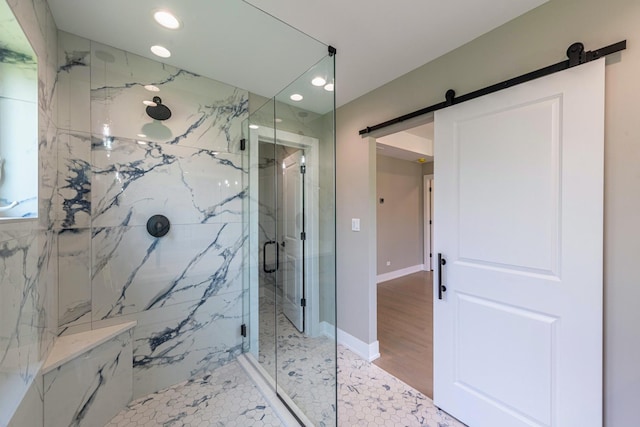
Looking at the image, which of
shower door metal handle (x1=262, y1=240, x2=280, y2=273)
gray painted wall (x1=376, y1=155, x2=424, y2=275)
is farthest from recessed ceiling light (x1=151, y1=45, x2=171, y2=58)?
gray painted wall (x1=376, y1=155, x2=424, y2=275)

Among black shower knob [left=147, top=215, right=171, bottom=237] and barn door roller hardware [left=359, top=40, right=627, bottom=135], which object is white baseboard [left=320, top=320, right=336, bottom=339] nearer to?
black shower knob [left=147, top=215, right=171, bottom=237]

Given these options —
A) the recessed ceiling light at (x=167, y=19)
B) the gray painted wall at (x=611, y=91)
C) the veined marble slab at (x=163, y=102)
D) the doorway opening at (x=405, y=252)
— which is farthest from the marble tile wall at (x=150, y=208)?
the gray painted wall at (x=611, y=91)

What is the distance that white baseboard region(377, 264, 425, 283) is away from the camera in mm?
4910

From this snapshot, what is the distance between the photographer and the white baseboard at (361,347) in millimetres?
2360

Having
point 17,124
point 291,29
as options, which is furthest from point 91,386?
point 291,29

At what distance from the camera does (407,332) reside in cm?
286

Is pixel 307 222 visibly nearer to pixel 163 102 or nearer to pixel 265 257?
pixel 265 257

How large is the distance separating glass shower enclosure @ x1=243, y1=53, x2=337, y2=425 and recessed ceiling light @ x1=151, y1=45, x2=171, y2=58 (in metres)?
0.77

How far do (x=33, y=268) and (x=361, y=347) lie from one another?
8.09ft

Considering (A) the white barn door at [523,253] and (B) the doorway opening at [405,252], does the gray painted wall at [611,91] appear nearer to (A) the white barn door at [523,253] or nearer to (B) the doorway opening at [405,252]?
(A) the white barn door at [523,253]

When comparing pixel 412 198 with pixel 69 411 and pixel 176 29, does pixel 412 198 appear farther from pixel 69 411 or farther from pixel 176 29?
Result: pixel 69 411

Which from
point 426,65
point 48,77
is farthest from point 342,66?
point 48,77

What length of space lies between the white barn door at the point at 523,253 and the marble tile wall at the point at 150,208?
6.02ft

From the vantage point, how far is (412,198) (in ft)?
18.4
